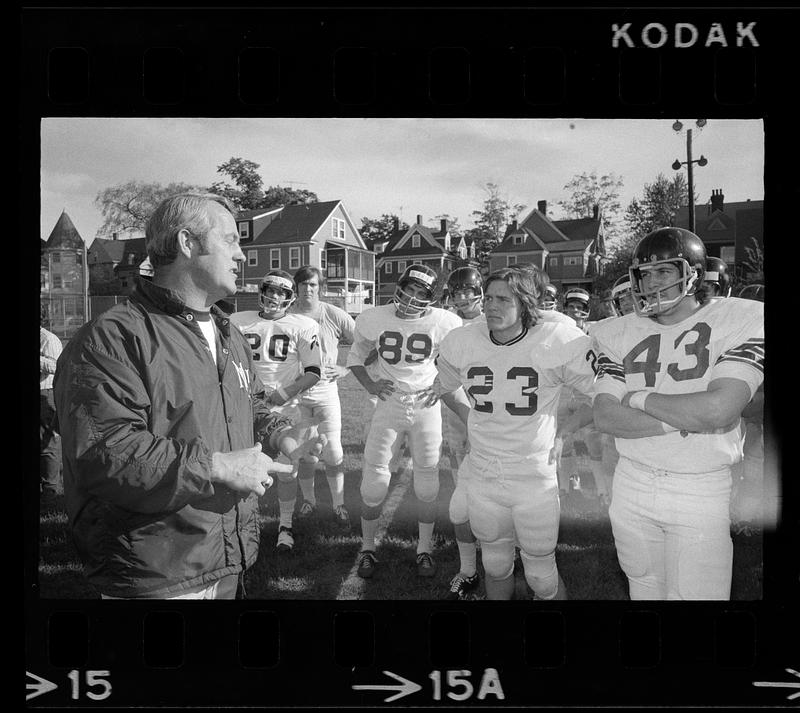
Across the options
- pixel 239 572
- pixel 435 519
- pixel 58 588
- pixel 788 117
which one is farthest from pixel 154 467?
pixel 788 117

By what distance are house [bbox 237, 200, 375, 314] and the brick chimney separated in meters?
1.60

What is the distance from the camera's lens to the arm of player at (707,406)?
265 centimetres

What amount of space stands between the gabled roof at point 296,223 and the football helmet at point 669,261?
1.36 m

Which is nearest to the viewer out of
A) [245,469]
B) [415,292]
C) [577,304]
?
[245,469]

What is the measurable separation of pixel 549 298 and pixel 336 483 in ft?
5.16

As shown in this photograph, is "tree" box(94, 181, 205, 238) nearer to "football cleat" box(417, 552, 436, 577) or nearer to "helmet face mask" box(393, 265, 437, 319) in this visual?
"helmet face mask" box(393, 265, 437, 319)

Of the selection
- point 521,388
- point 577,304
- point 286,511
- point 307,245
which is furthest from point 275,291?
point 577,304

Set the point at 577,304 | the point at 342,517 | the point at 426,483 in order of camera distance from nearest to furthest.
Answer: the point at 342,517 < the point at 577,304 < the point at 426,483

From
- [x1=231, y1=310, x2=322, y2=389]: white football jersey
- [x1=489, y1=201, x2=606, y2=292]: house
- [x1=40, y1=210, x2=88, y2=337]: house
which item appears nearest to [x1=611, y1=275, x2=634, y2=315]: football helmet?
[x1=489, y1=201, x2=606, y2=292]: house

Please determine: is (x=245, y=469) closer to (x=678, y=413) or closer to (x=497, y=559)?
(x=497, y=559)

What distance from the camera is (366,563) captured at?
3.12m

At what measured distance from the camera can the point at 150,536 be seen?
2525 mm

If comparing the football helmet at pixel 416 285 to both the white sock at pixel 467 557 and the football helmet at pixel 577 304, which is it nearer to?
the football helmet at pixel 577 304
